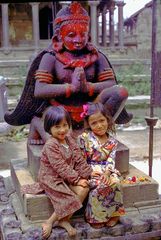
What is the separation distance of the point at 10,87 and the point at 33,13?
25.0 feet

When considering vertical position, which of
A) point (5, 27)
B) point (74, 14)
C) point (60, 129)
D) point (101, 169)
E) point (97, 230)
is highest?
point (5, 27)

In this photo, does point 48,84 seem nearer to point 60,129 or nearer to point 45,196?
point 60,129

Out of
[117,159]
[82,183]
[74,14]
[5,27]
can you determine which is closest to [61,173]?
[82,183]

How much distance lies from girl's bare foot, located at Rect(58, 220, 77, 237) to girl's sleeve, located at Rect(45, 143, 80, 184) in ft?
0.86

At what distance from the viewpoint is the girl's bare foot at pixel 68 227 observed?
7.70 ft

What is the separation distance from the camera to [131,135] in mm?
6902

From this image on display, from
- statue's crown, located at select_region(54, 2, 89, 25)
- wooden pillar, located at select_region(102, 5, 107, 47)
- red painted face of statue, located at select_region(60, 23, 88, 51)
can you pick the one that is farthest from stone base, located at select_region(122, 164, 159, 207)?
wooden pillar, located at select_region(102, 5, 107, 47)

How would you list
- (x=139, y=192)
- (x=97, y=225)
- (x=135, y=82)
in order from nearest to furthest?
(x=97, y=225) → (x=139, y=192) → (x=135, y=82)

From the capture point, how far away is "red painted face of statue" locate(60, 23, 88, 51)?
270 centimetres

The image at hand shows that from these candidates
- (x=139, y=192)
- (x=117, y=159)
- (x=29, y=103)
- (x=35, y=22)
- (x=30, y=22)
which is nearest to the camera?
(x=139, y=192)

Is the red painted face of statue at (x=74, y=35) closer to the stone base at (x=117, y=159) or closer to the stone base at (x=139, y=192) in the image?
the stone base at (x=117, y=159)

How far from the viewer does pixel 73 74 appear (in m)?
2.69

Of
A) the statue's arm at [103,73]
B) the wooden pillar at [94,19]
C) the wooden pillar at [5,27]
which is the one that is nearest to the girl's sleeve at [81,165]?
the statue's arm at [103,73]

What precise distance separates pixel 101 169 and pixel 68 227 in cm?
Result: 41
